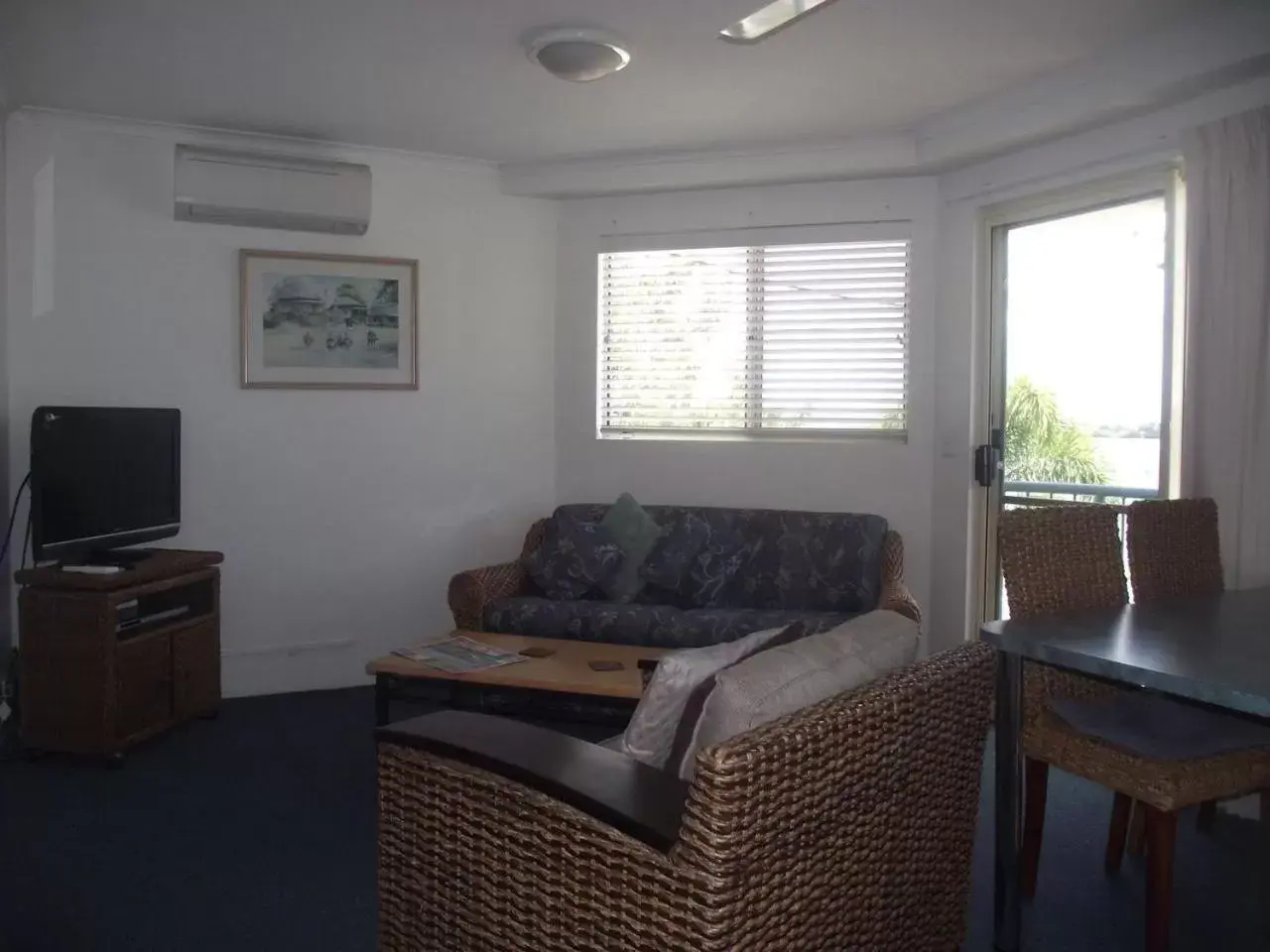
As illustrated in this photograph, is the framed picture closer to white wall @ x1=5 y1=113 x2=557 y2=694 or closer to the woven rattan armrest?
white wall @ x1=5 y1=113 x2=557 y2=694

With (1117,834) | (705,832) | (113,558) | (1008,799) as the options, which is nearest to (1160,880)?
(1008,799)

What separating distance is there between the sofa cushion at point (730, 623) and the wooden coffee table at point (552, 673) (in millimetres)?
280

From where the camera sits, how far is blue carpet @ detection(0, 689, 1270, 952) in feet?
7.64

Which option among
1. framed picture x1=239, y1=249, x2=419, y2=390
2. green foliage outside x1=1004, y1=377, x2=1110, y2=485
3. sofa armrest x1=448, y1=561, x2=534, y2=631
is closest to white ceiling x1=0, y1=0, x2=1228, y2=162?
framed picture x1=239, y1=249, x2=419, y2=390

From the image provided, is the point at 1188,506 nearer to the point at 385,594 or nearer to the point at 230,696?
the point at 385,594

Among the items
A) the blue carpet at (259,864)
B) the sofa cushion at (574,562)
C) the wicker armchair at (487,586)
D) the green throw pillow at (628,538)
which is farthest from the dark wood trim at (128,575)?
the green throw pillow at (628,538)

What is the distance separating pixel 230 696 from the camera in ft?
14.4

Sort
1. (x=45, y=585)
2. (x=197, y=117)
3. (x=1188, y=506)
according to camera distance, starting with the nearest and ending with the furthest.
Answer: (x=1188, y=506) < (x=45, y=585) < (x=197, y=117)

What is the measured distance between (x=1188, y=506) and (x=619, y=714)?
2.16 metres

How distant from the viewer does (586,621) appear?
3.95m

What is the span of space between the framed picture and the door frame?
2.73m

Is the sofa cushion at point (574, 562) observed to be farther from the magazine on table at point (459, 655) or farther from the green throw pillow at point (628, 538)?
the magazine on table at point (459, 655)

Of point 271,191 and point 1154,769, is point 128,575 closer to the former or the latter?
Answer: point 271,191

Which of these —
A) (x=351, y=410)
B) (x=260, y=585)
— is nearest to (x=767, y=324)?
(x=351, y=410)
